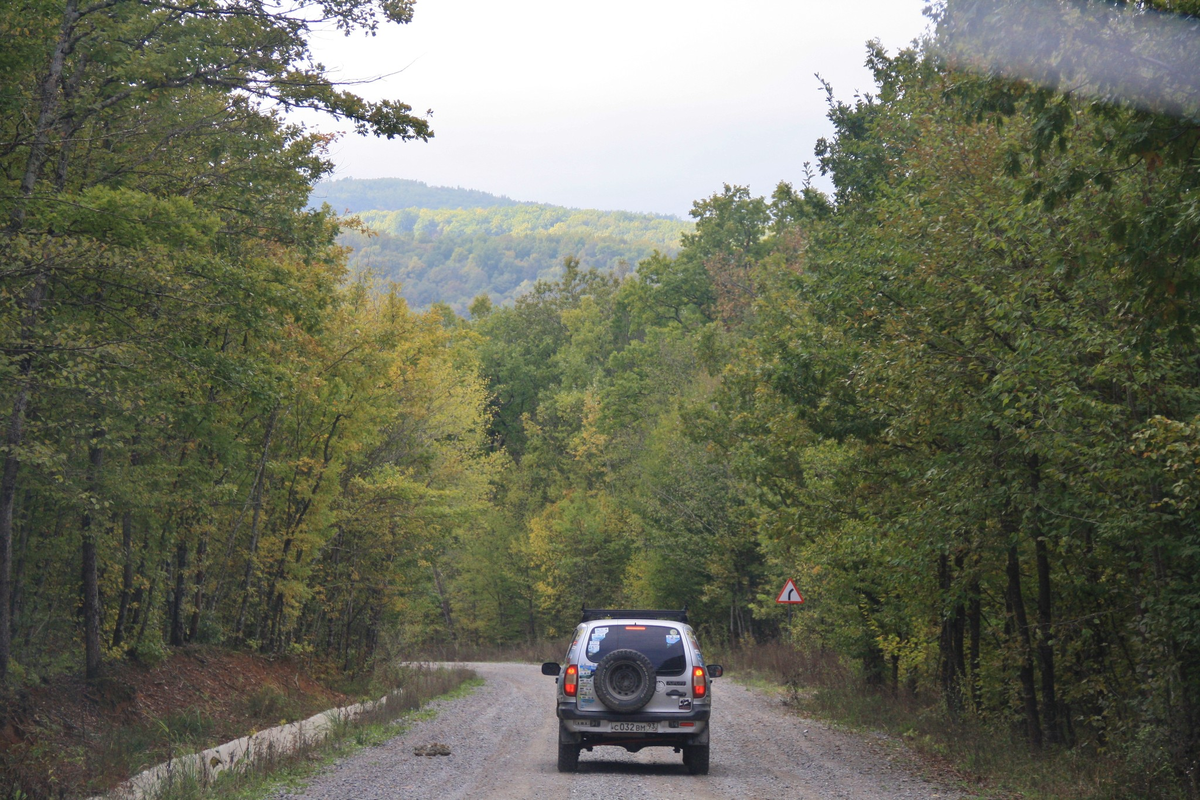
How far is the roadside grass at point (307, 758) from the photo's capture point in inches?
394

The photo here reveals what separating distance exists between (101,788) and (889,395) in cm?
1041

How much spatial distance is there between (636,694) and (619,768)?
1.79m

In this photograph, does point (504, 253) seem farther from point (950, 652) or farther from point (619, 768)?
point (619, 768)

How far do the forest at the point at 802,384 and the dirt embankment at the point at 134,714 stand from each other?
0.69 meters

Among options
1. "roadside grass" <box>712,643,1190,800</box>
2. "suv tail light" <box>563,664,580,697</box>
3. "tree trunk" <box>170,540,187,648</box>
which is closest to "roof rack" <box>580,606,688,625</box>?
"suv tail light" <box>563,664,580,697</box>

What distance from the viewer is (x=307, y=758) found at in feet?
42.3

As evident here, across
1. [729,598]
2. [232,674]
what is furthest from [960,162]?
[729,598]

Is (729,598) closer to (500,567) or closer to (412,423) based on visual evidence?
(412,423)

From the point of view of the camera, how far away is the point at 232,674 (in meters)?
21.7

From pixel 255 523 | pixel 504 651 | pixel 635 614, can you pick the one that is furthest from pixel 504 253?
pixel 635 614

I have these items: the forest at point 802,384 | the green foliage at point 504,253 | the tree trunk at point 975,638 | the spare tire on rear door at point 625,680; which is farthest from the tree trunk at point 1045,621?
the green foliage at point 504,253

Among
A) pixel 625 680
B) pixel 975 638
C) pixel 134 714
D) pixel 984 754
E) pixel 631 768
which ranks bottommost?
pixel 134 714

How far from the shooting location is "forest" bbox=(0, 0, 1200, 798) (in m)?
9.62

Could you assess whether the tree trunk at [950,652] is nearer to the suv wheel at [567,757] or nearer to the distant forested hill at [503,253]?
the suv wheel at [567,757]
